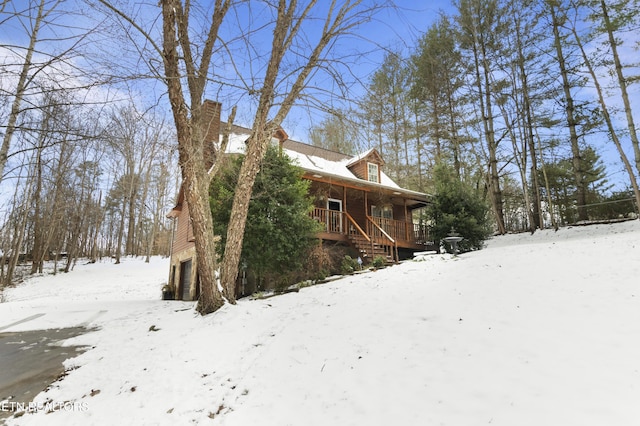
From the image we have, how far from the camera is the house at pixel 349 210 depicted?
12.1 metres

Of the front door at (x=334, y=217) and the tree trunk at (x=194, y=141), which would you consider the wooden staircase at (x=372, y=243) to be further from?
the tree trunk at (x=194, y=141)

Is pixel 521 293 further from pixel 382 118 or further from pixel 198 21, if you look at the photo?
pixel 198 21

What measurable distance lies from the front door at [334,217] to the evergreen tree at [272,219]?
275 cm

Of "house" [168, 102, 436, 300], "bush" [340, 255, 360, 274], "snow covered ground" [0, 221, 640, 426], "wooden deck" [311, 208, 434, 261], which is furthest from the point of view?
"house" [168, 102, 436, 300]

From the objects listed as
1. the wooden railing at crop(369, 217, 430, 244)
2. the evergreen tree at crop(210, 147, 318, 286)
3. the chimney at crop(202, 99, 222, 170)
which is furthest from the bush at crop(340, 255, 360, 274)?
the chimney at crop(202, 99, 222, 170)

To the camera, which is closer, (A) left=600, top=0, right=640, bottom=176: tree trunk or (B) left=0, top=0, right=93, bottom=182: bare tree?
(B) left=0, top=0, right=93, bottom=182: bare tree

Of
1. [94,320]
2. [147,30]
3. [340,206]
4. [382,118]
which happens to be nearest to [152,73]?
[147,30]

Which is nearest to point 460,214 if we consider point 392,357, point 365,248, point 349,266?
point 365,248

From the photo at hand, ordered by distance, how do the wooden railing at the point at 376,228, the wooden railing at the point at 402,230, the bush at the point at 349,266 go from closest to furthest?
1. the bush at the point at 349,266
2. the wooden railing at the point at 376,228
3. the wooden railing at the point at 402,230

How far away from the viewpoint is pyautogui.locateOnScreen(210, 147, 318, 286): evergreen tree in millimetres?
9078

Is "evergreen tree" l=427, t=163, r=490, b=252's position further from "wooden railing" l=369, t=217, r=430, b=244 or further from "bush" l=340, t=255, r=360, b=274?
"bush" l=340, t=255, r=360, b=274

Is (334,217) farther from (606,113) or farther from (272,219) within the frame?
(606,113)

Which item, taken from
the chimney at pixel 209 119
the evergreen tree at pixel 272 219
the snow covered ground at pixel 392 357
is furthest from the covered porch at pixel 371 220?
the snow covered ground at pixel 392 357

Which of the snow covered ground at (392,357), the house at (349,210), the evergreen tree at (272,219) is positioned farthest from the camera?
the house at (349,210)
